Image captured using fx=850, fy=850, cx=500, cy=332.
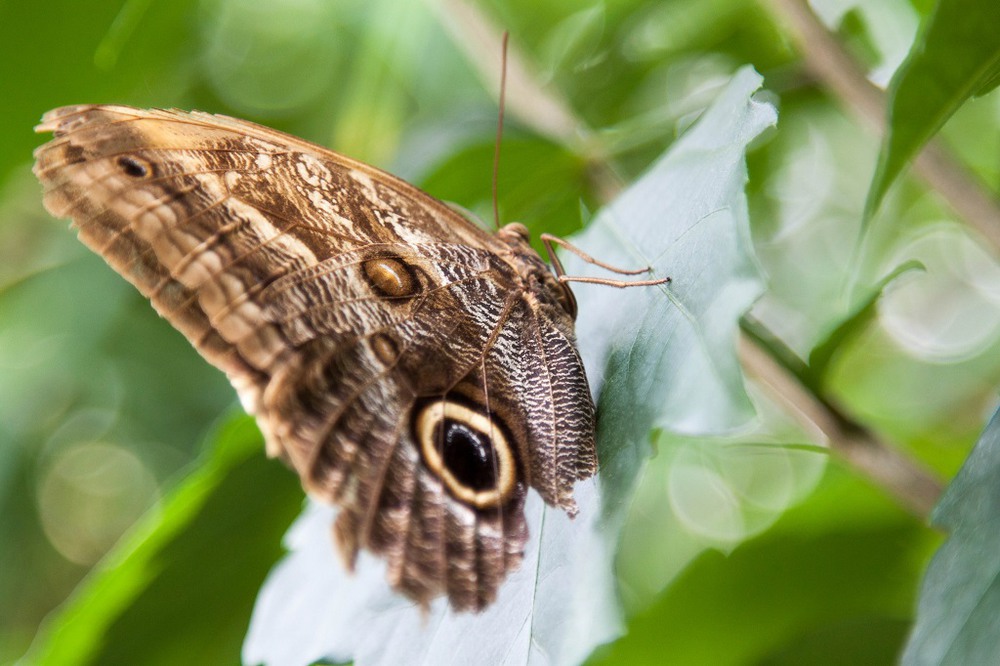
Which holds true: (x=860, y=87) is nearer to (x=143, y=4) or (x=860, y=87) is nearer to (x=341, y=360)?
(x=341, y=360)

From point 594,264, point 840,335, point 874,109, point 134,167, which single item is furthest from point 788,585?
point 134,167

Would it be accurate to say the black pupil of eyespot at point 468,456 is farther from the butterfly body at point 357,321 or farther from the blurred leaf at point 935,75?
the blurred leaf at point 935,75

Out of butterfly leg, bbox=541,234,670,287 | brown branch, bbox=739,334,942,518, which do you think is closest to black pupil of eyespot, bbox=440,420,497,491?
butterfly leg, bbox=541,234,670,287

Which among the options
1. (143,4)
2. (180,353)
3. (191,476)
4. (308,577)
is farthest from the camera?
(180,353)

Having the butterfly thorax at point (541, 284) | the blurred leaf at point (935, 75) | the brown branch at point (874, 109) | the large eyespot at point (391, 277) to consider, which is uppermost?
the blurred leaf at point (935, 75)

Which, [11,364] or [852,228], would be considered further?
[852,228]

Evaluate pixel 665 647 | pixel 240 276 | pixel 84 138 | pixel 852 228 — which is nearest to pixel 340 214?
pixel 240 276

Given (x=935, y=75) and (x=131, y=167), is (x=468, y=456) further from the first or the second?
(x=935, y=75)

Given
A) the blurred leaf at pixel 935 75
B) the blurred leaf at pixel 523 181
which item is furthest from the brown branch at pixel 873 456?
the blurred leaf at pixel 523 181
